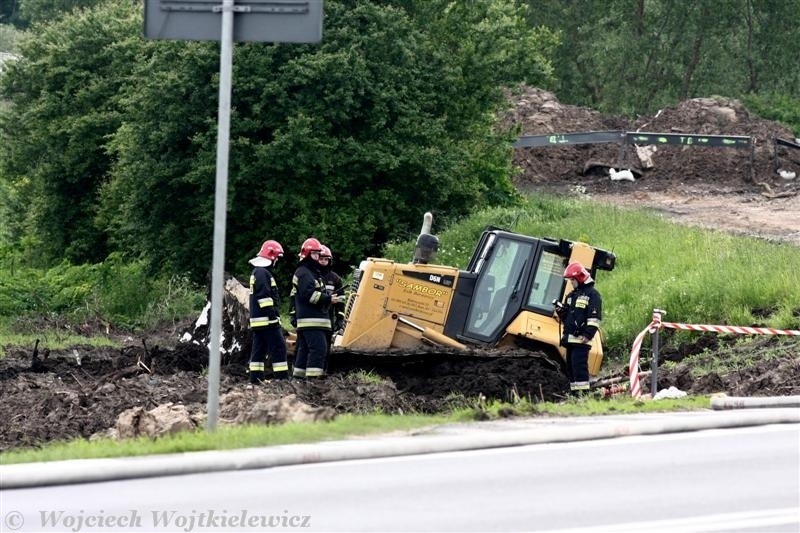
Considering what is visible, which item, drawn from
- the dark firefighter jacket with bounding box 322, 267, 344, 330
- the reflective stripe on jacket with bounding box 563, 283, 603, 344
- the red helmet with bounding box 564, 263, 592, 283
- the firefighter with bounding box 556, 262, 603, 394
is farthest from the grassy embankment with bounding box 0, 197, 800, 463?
the dark firefighter jacket with bounding box 322, 267, 344, 330

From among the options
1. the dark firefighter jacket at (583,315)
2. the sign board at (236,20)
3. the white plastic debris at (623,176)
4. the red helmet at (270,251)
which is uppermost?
the sign board at (236,20)

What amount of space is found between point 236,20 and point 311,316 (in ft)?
23.7

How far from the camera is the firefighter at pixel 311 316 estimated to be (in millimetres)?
18094

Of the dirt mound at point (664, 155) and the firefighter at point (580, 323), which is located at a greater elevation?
the dirt mound at point (664, 155)

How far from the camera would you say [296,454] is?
34.9ft

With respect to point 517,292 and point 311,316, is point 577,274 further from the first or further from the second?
point 311,316

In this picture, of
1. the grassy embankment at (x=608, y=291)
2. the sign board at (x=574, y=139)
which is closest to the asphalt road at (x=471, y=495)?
the grassy embankment at (x=608, y=291)

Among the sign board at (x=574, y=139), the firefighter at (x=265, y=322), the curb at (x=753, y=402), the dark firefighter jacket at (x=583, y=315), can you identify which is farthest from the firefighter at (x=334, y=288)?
the sign board at (x=574, y=139)

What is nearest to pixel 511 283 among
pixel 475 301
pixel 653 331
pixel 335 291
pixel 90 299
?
pixel 475 301

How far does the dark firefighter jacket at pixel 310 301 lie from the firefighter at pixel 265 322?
0.32 meters

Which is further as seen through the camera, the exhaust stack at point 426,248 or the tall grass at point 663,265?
the tall grass at point 663,265

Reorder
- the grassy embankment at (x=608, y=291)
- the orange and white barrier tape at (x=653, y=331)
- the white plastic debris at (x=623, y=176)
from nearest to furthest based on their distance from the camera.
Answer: the grassy embankment at (x=608, y=291), the orange and white barrier tape at (x=653, y=331), the white plastic debris at (x=623, y=176)

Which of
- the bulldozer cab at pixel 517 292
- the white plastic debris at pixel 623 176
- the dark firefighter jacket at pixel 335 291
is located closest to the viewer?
the bulldozer cab at pixel 517 292

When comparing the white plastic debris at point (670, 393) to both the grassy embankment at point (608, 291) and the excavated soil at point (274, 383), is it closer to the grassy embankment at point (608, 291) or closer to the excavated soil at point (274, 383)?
the excavated soil at point (274, 383)
